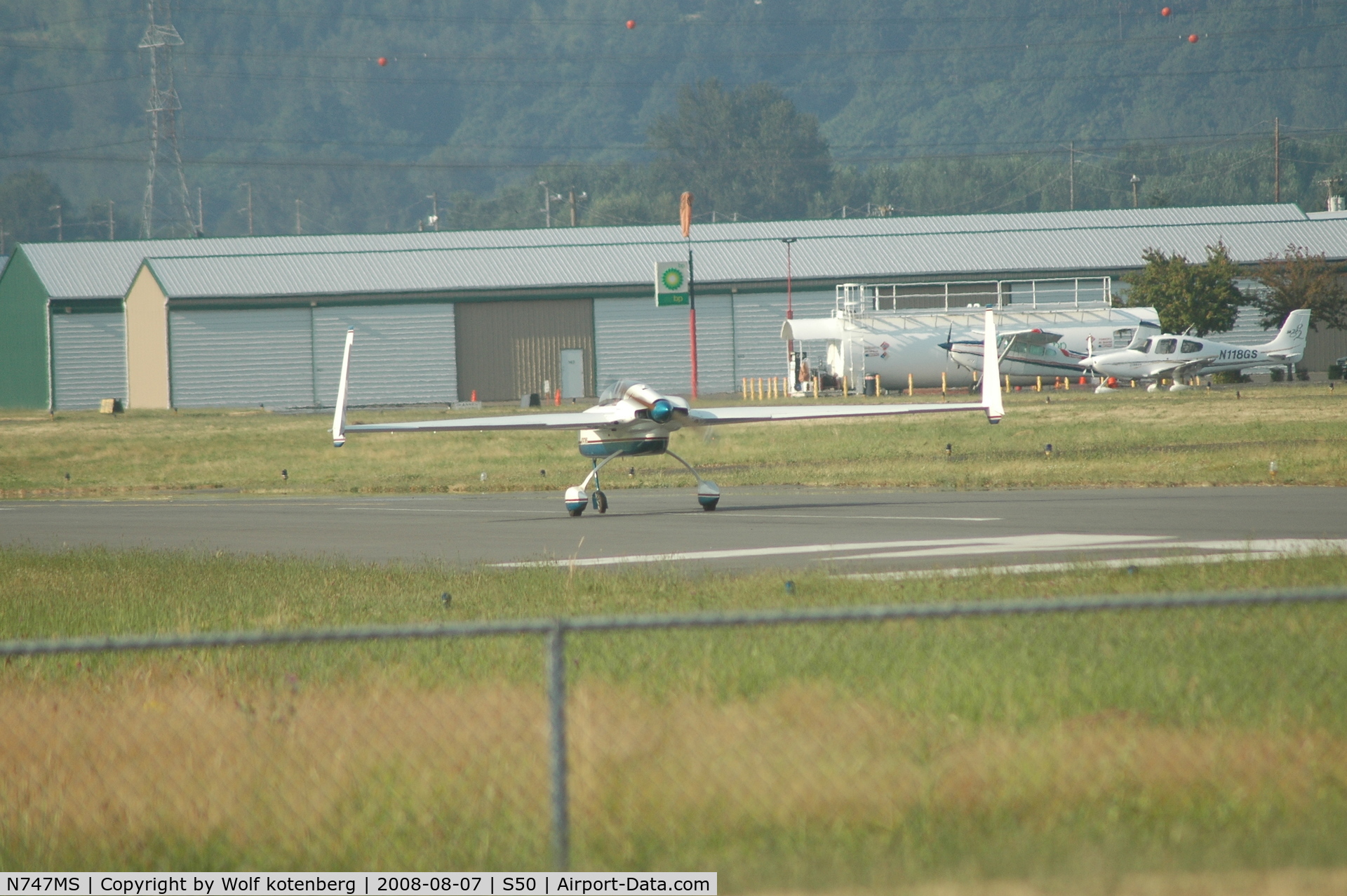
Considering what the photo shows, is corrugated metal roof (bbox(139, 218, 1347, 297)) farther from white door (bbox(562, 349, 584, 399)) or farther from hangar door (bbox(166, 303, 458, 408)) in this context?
white door (bbox(562, 349, 584, 399))

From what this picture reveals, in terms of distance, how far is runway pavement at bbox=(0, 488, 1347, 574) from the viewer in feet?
53.2

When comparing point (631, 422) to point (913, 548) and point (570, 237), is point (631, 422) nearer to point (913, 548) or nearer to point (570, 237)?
point (913, 548)

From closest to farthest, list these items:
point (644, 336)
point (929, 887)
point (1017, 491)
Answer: point (929, 887), point (1017, 491), point (644, 336)

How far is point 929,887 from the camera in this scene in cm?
572

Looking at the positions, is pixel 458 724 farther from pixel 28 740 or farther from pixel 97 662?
pixel 97 662

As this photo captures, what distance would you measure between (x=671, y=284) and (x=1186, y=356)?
80.0 feet

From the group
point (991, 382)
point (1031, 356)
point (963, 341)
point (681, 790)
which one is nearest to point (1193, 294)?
point (1031, 356)

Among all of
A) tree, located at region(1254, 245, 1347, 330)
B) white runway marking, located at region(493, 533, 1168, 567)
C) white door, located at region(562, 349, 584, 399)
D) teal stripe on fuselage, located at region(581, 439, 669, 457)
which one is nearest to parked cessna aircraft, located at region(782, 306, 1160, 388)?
tree, located at region(1254, 245, 1347, 330)

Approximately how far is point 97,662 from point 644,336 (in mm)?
61444

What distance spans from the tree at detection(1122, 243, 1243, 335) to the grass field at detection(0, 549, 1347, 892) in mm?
56443

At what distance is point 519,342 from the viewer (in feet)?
237

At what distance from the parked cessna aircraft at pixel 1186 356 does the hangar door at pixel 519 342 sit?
27.0 meters

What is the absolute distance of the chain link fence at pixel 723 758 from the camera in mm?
6121

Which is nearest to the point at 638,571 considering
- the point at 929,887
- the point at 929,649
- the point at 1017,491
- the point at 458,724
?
the point at 929,649
